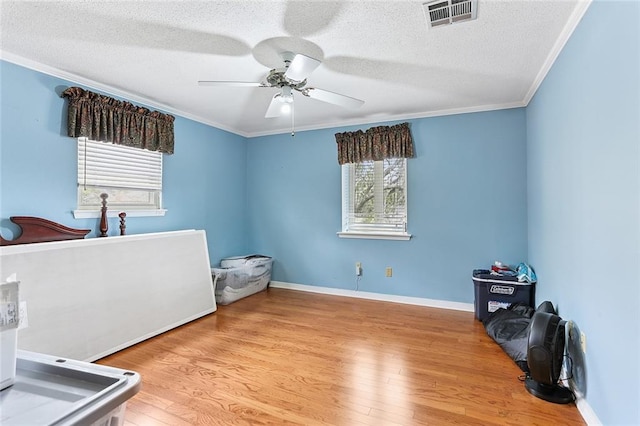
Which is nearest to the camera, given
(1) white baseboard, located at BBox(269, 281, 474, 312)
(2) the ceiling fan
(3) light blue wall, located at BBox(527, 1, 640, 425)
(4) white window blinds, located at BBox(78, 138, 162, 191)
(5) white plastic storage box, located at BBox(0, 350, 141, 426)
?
(5) white plastic storage box, located at BBox(0, 350, 141, 426)

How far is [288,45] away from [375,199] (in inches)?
97.7

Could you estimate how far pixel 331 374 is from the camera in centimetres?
234

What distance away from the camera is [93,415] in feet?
2.17

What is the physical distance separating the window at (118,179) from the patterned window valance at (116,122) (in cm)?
12

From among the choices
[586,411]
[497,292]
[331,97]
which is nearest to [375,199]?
[497,292]

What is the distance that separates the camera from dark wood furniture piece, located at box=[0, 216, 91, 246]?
2461 mm

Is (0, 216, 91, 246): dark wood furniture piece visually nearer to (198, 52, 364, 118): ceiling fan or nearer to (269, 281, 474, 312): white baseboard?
(198, 52, 364, 118): ceiling fan

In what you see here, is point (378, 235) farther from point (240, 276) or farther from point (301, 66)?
point (301, 66)

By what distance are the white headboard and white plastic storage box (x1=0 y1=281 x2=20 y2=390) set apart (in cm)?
175

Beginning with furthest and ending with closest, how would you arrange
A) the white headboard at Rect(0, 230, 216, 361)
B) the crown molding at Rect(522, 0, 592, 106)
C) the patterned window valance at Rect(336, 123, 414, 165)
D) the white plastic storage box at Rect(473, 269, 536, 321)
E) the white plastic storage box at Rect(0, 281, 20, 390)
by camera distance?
the patterned window valance at Rect(336, 123, 414, 165) → the white plastic storage box at Rect(473, 269, 536, 321) → the white headboard at Rect(0, 230, 216, 361) → the crown molding at Rect(522, 0, 592, 106) → the white plastic storage box at Rect(0, 281, 20, 390)

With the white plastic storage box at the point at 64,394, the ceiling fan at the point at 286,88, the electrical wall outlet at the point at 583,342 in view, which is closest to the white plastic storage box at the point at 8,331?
the white plastic storage box at the point at 64,394

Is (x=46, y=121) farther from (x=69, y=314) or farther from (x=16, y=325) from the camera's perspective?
(x=16, y=325)

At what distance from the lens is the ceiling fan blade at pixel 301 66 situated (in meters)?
2.04

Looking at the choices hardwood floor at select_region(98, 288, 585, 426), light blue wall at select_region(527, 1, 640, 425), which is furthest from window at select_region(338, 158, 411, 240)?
light blue wall at select_region(527, 1, 640, 425)
